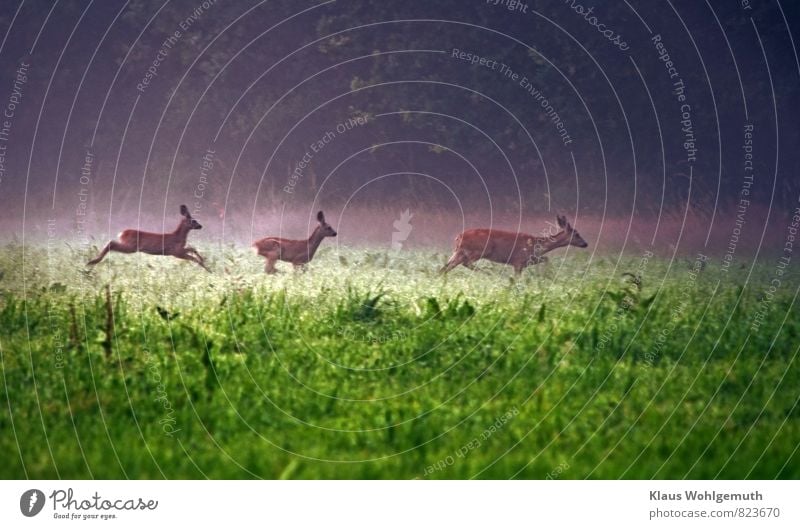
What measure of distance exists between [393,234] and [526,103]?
2.72 m

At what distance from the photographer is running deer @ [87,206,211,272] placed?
12.0 meters

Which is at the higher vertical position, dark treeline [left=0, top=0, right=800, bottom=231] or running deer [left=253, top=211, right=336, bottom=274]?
dark treeline [left=0, top=0, right=800, bottom=231]

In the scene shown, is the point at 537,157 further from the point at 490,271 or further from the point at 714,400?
the point at 714,400

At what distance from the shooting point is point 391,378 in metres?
8.70

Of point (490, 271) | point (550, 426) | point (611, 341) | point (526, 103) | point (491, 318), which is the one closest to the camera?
point (550, 426)

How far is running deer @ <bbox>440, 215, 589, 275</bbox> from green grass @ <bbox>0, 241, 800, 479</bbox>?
98 cm

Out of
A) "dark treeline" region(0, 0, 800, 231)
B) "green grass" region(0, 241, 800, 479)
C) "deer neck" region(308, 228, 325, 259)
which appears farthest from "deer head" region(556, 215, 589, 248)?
"deer neck" region(308, 228, 325, 259)

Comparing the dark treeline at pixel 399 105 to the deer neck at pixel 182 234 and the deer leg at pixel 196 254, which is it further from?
the deer leg at pixel 196 254

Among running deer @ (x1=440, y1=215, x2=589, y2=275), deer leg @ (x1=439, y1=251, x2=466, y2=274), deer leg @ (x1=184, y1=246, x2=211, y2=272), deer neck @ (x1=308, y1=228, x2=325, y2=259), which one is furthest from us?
deer neck @ (x1=308, y1=228, x2=325, y2=259)

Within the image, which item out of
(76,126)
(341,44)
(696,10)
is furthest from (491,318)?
(696,10)

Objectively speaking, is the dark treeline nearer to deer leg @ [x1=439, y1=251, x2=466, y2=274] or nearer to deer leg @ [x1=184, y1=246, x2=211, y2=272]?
deer leg @ [x1=184, y1=246, x2=211, y2=272]

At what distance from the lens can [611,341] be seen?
917cm

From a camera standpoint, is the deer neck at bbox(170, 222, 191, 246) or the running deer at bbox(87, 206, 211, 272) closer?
the running deer at bbox(87, 206, 211, 272)
